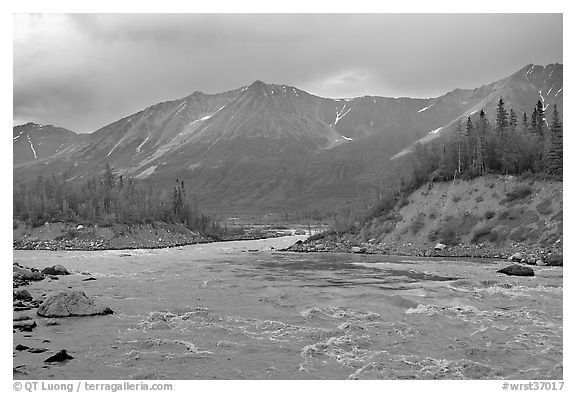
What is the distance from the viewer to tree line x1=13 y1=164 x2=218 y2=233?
98.3 metres

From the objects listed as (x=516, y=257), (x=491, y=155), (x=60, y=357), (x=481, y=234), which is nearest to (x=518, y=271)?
(x=516, y=257)

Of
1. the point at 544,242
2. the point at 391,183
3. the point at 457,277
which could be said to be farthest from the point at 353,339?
the point at 391,183

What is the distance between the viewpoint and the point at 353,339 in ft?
57.1

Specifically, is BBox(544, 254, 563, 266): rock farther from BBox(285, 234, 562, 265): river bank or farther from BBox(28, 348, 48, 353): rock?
BBox(28, 348, 48, 353): rock

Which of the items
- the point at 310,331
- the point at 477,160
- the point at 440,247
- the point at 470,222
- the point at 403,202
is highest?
the point at 477,160

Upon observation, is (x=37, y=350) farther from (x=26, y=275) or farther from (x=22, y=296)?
(x=26, y=275)

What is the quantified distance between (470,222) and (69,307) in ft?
181

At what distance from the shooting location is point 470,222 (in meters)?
64.2

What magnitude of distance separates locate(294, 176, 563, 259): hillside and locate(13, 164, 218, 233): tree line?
47976 mm

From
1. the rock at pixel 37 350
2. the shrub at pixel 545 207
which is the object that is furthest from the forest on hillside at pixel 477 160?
the rock at pixel 37 350

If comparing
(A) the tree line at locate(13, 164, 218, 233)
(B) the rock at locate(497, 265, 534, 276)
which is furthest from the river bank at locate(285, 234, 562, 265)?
(A) the tree line at locate(13, 164, 218, 233)

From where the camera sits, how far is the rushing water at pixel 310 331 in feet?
46.5

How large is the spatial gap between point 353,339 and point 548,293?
50.2 feet
